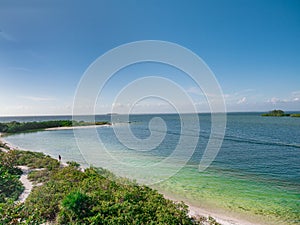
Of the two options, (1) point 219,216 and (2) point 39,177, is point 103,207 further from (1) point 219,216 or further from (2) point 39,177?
(2) point 39,177

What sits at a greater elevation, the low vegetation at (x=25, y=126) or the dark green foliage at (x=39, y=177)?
the low vegetation at (x=25, y=126)

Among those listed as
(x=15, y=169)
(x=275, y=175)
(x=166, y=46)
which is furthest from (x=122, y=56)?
(x=275, y=175)

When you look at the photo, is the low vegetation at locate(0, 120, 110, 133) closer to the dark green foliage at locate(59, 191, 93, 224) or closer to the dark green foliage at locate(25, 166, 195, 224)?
the dark green foliage at locate(25, 166, 195, 224)

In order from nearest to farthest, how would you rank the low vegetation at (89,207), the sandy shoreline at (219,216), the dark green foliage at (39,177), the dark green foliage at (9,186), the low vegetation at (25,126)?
the low vegetation at (89,207), the sandy shoreline at (219,216), the dark green foliage at (9,186), the dark green foliage at (39,177), the low vegetation at (25,126)

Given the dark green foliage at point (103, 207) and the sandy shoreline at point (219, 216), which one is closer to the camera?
the dark green foliage at point (103, 207)

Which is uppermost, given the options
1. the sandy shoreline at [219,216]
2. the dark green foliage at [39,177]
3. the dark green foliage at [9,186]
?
the dark green foliage at [9,186]

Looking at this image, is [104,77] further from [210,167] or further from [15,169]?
[210,167]

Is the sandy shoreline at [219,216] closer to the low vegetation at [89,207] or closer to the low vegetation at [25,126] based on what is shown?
the low vegetation at [89,207]

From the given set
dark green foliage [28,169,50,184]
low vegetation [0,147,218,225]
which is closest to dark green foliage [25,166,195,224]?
low vegetation [0,147,218,225]

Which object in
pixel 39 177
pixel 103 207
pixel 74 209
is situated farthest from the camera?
pixel 39 177

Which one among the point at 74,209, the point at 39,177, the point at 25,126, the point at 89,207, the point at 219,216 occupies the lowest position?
the point at 219,216

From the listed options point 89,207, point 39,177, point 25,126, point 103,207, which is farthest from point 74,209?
Result: point 25,126

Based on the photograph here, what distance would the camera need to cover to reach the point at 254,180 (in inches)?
529

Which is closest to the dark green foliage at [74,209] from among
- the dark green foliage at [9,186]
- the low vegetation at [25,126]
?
the dark green foliage at [9,186]
